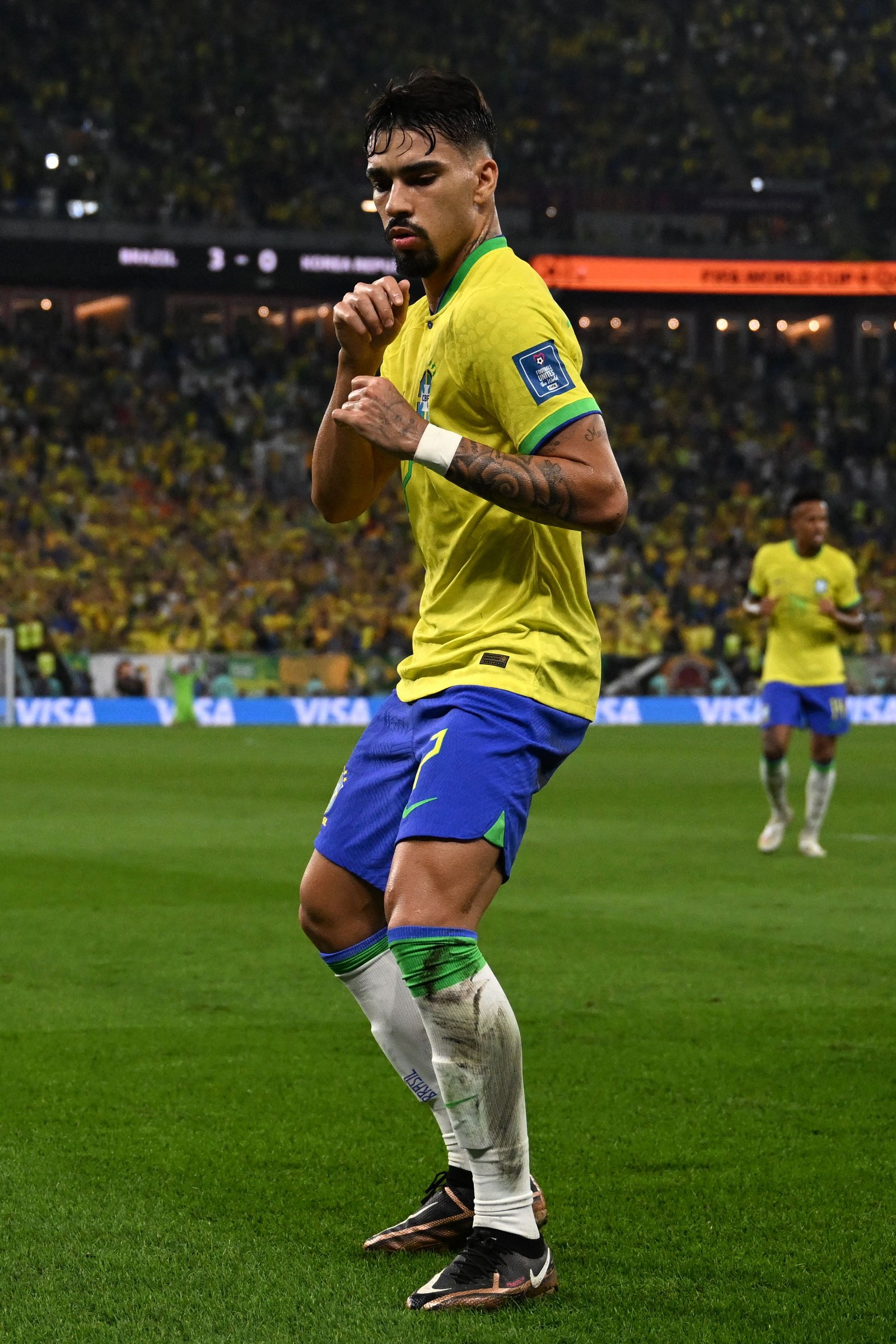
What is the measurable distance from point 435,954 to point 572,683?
0.67 metres

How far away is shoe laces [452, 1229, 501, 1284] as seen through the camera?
10.7ft

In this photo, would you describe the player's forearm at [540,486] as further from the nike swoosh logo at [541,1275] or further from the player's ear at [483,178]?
the nike swoosh logo at [541,1275]

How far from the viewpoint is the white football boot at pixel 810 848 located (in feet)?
38.0

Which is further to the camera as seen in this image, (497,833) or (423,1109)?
(423,1109)

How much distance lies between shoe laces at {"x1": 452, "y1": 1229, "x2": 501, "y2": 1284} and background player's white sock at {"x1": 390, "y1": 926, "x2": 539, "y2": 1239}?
3 cm

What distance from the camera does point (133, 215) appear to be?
1449 inches

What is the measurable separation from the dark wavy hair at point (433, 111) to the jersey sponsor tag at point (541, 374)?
1.70 ft

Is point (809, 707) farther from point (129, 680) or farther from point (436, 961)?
point (129, 680)

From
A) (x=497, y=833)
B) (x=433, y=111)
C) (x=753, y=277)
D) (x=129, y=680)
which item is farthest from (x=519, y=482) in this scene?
(x=753, y=277)

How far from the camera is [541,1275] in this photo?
3303mm

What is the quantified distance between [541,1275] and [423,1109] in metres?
1.63

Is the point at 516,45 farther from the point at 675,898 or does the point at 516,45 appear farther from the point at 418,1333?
the point at 418,1333

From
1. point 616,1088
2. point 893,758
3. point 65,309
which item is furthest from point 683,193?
point 616,1088

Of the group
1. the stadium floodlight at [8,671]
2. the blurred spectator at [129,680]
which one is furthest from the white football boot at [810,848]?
the stadium floodlight at [8,671]
